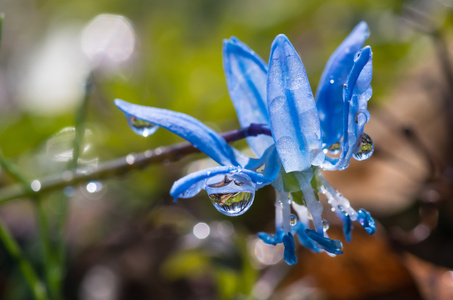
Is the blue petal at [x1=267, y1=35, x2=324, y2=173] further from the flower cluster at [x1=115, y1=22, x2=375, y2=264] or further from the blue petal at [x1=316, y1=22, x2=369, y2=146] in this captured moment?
the blue petal at [x1=316, y1=22, x2=369, y2=146]

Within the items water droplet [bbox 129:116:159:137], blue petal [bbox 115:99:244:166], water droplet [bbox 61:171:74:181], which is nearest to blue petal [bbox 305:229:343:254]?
blue petal [bbox 115:99:244:166]

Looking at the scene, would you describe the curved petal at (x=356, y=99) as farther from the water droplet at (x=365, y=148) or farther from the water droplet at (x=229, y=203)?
the water droplet at (x=229, y=203)

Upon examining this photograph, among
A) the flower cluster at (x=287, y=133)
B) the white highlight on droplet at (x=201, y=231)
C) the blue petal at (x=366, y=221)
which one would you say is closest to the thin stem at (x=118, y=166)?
the flower cluster at (x=287, y=133)

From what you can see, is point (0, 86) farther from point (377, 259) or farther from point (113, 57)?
point (377, 259)

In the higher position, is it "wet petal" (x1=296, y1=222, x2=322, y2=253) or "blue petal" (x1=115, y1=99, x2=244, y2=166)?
"blue petal" (x1=115, y1=99, x2=244, y2=166)

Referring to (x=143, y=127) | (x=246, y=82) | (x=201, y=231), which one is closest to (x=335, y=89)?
(x=246, y=82)
